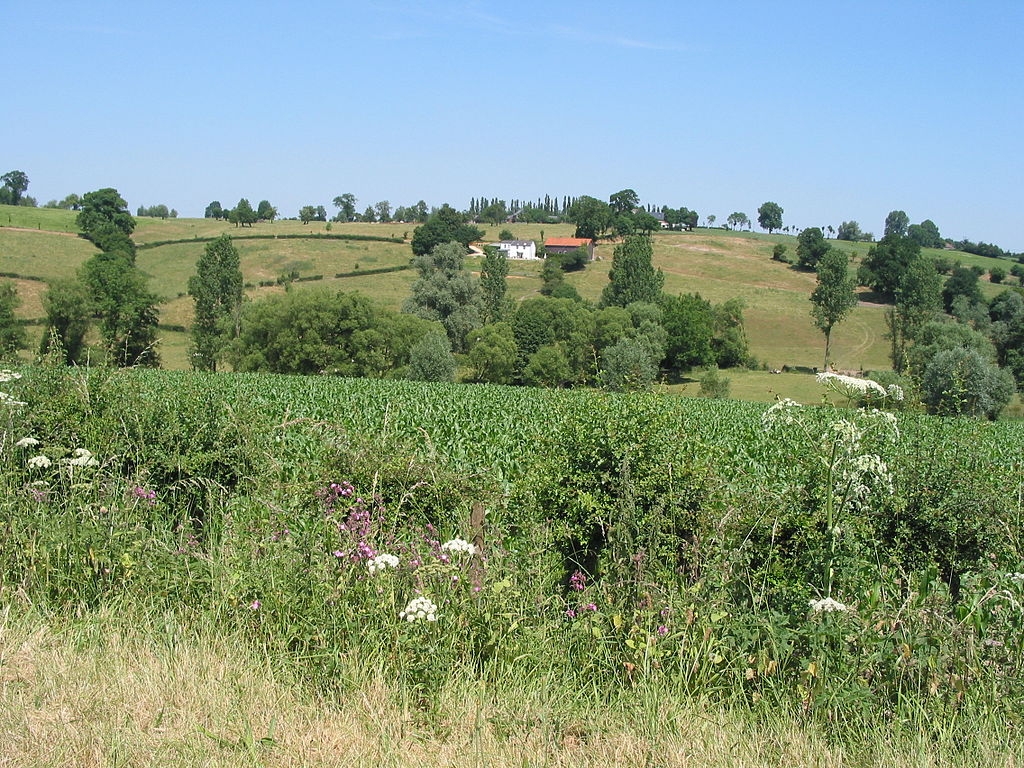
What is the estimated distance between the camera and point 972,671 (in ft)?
12.8

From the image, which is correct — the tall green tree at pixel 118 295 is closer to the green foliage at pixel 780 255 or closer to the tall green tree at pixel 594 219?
the tall green tree at pixel 594 219

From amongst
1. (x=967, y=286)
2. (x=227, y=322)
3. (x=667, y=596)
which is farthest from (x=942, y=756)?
(x=967, y=286)

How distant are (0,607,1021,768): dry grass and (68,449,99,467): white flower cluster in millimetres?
2262

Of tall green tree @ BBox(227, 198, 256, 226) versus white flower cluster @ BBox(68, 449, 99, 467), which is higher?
tall green tree @ BBox(227, 198, 256, 226)

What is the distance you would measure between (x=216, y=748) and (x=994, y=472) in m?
5.72

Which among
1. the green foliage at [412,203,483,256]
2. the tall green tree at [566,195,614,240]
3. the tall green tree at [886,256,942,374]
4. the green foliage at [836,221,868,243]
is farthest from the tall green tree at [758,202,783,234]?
the tall green tree at [886,256,942,374]

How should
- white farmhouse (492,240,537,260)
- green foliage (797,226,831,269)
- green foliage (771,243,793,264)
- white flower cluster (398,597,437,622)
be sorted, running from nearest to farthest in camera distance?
1. white flower cluster (398,597,437,622)
2. green foliage (797,226,831,269)
3. green foliage (771,243,793,264)
4. white farmhouse (492,240,537,260)

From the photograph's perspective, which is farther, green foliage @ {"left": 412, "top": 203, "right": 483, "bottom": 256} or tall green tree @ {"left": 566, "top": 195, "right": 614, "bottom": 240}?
tall green tree @ {"left": 566, "top": 195, "right": 614, "bottom": 240}

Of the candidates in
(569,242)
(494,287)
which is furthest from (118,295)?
(569,242)

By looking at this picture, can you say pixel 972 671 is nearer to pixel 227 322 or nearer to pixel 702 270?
pixel 227 322

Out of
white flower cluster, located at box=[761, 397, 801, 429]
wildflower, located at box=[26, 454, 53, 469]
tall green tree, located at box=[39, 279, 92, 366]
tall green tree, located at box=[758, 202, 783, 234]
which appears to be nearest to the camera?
white flower cluster, located at box=[761, 397, 801, 429]

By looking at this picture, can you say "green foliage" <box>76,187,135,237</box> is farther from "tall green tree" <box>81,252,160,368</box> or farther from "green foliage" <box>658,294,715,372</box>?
"green foliage" <box>658,294,715,372</box>

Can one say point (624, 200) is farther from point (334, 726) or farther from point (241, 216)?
point (334, 726)

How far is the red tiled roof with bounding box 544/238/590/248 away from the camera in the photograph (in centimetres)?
12294
